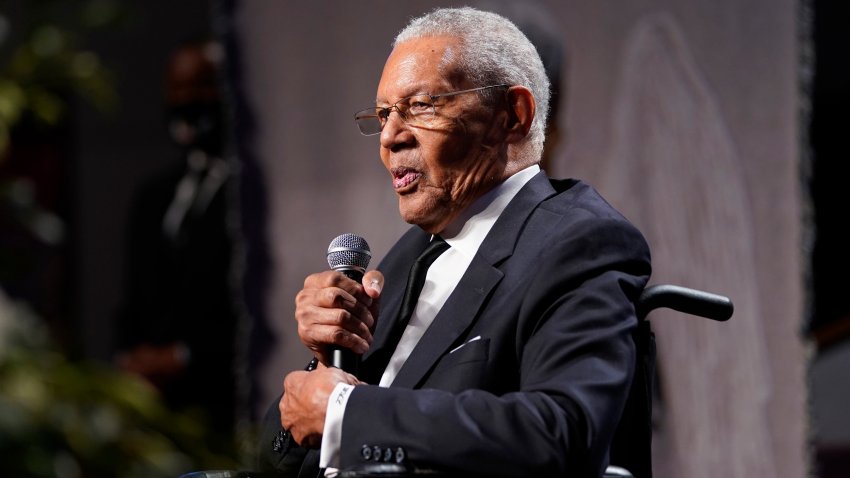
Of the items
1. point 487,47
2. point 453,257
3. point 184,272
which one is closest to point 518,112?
point 487,47

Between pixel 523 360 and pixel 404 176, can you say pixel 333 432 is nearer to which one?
pixel 523 360

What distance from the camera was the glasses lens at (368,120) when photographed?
202 centimetres

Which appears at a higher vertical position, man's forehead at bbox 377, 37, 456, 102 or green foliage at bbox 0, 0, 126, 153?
green foliage at bbox 0, 0, 126, 153

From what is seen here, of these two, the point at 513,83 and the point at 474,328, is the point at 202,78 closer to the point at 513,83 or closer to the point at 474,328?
the point at 513,83

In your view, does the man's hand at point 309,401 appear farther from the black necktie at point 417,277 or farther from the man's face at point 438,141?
the man's face at point 438,141

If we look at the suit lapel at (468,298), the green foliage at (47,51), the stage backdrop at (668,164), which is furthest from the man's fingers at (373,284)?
the stage backdrop at (668,164)

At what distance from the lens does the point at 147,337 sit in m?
3.63

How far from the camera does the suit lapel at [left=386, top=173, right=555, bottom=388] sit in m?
1.68

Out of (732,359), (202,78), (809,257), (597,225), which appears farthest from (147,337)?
(597,225)

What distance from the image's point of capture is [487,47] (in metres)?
1.87

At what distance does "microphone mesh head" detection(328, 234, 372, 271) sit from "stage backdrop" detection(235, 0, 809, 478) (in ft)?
5.45

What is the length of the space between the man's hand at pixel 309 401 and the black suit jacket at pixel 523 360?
0.07m

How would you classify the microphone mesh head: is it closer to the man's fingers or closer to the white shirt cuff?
the man's fingers

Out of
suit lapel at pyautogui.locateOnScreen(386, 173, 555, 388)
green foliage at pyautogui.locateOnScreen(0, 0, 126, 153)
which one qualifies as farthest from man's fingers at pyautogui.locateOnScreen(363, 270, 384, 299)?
green foliage at pyautogui.locateOnScreen(0, 0, 126, 153)
